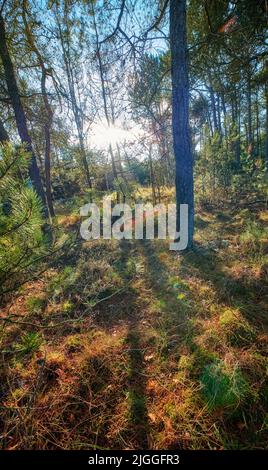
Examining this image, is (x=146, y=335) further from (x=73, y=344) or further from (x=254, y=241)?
(x=254, y=241)

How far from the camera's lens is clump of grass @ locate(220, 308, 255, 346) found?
1938 mm

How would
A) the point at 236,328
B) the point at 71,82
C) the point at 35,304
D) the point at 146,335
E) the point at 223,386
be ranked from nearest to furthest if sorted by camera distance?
the point at 223,386 < the point at 236,328 < the point at 146,335 < the point at 35,304 < the point at 71,82

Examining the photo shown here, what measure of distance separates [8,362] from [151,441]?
135 centimetres

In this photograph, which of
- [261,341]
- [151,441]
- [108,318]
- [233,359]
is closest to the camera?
[151,441]

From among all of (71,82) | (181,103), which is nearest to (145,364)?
(181,103)

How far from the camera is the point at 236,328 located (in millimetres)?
2033

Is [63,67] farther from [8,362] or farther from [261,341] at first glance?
[261,341]

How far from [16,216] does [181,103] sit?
316cm

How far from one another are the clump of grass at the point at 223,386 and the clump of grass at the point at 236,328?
345 millimetres

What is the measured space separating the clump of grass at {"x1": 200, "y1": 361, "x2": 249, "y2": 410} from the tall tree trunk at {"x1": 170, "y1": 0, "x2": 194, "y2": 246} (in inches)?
102

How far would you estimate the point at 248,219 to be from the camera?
4797mm

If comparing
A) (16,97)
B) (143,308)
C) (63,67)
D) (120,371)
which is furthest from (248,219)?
(63,67)

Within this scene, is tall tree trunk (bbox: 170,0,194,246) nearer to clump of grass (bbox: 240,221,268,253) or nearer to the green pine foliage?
clump of grass (bbox: 240,221,268,253)

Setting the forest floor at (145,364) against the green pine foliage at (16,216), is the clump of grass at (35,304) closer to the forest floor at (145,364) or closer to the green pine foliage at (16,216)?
the forest floor at (145,364)
